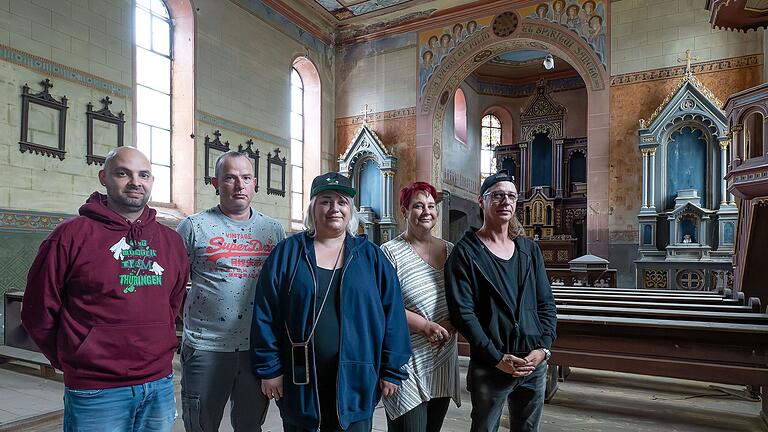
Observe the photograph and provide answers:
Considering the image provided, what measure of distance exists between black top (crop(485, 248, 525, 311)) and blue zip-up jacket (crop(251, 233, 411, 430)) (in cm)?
52

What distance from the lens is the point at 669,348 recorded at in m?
3.13

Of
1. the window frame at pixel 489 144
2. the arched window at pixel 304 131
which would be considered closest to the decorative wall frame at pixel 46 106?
the arched window at pixel 304 131

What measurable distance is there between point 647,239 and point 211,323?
916 centimetres

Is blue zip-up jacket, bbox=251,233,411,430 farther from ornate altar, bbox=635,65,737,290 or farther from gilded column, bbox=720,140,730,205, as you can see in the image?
gilded column, bbox=720,140,730,205

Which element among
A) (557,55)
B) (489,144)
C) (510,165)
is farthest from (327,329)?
(489,144)

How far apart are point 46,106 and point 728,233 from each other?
11.0 metres

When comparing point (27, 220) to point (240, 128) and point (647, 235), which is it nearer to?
point (240, 128)

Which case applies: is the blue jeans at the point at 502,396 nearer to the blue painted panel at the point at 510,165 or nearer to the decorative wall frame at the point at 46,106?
the decorative wall frame at the point at 46,106

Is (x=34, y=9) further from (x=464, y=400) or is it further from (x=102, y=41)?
(x=464, y=400)

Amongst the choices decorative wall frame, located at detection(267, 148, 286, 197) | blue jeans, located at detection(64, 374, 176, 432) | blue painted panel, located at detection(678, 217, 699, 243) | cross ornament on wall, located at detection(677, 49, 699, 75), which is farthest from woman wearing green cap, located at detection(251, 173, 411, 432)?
cross ornament on wall, located at detection(677, 49, 699, 75)

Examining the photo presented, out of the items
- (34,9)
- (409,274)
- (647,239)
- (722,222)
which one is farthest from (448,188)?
(409,274)

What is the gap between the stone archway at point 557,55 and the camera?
32.3 ft

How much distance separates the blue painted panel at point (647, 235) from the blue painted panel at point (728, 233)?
3.70 ft

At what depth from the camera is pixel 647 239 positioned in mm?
9172
